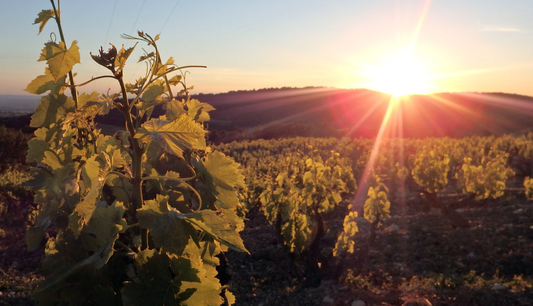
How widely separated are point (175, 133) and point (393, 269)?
18.3 ft

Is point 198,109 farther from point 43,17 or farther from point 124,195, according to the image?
point 43,17

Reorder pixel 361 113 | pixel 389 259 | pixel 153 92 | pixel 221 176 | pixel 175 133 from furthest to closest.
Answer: pixel 361 113 → pixel 389 259 → pixel 221 176 → pixel 153 92 → pixel 175 133

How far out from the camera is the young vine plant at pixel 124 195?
3.42 feet

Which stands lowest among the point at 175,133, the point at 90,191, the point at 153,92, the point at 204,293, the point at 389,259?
the point at 389,259

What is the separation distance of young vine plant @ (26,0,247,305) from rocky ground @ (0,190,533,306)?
3.19 meters

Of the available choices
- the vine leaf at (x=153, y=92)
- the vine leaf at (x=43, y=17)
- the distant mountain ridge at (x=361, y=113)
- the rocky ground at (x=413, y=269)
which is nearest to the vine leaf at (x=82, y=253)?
the vine leaf at (x=153, y=92)

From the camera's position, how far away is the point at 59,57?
3.49 feet

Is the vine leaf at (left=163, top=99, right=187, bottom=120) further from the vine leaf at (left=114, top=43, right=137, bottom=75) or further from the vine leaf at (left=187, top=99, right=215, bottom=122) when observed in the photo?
the vine leaf at (left=114, top=43, right=137, bottom=75)

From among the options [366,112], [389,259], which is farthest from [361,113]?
[389,259]

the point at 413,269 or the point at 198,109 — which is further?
the point at 413,269

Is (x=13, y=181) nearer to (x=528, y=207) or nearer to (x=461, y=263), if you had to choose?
(x=461, y=263)

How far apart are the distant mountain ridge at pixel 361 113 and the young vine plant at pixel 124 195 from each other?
3423 centimetres

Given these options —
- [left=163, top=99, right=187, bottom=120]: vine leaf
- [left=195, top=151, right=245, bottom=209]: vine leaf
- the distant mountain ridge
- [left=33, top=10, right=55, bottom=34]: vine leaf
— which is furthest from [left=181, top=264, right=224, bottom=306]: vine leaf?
the distant mountain ridge

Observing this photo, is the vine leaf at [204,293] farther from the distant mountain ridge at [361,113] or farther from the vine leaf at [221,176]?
the distant mountain ridge at [361,113]
